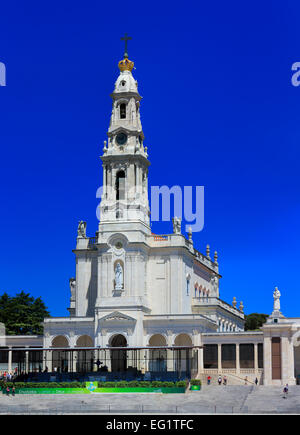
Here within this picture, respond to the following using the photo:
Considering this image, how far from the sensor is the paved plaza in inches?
2179

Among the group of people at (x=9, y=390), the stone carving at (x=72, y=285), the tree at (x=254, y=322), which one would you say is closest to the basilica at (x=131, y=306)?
the group of people at (x=9, y=390)

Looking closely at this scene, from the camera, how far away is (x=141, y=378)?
228ft

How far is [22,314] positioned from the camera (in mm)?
101500

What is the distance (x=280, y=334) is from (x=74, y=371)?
20514mm

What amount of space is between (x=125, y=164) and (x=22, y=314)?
28.1m

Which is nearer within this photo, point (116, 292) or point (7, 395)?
point (7, 395)

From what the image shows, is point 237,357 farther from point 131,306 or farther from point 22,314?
point 22,314

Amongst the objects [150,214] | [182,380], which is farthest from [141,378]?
[150,214]

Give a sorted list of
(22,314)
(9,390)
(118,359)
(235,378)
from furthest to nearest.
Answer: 1. (22,314)
2. (118,359)
3. (235,378)
4. (9,390)

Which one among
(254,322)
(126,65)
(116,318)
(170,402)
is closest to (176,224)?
(116,318)

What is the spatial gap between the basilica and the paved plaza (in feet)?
20.2

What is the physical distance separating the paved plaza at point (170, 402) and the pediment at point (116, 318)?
40.1 ft

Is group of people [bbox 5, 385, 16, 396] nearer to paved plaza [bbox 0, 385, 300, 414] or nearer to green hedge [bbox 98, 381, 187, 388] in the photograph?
paved plaza [bbox 0, 385, 300, 414]

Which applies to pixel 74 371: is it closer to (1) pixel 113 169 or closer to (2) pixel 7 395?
(2) pixel 7 395
